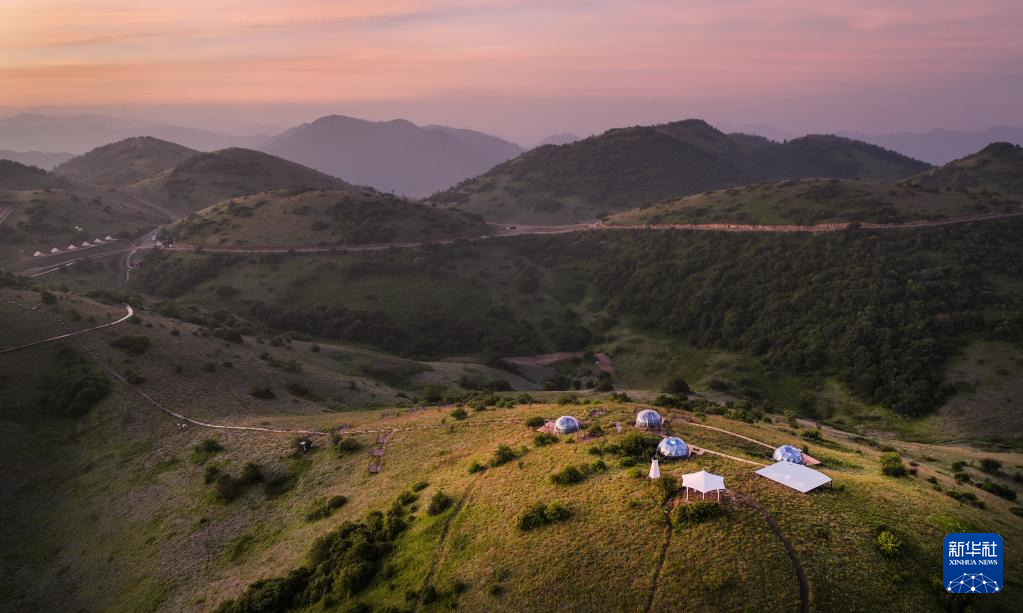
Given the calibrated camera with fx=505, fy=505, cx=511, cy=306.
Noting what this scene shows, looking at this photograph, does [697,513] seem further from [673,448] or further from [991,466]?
[991,466]

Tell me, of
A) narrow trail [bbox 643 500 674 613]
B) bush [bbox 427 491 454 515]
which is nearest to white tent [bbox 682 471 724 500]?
narrow trail [bbox 643 500 674 613]

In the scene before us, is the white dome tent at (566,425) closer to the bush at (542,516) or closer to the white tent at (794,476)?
the bush at (542,516)

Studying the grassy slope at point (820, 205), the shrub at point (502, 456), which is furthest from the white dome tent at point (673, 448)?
the grassy slope at point (820, 205)

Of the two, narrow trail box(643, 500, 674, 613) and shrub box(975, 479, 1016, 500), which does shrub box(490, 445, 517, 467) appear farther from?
shrub box(975, 479, 1016, 500)

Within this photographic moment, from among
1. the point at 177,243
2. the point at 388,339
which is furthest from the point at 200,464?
the point at 177,243

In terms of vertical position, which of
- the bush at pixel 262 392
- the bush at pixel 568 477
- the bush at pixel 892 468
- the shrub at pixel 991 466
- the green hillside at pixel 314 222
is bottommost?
the shrub at pixel 991 466

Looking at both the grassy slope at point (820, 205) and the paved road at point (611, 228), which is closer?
the paved road at point (611, 228)
